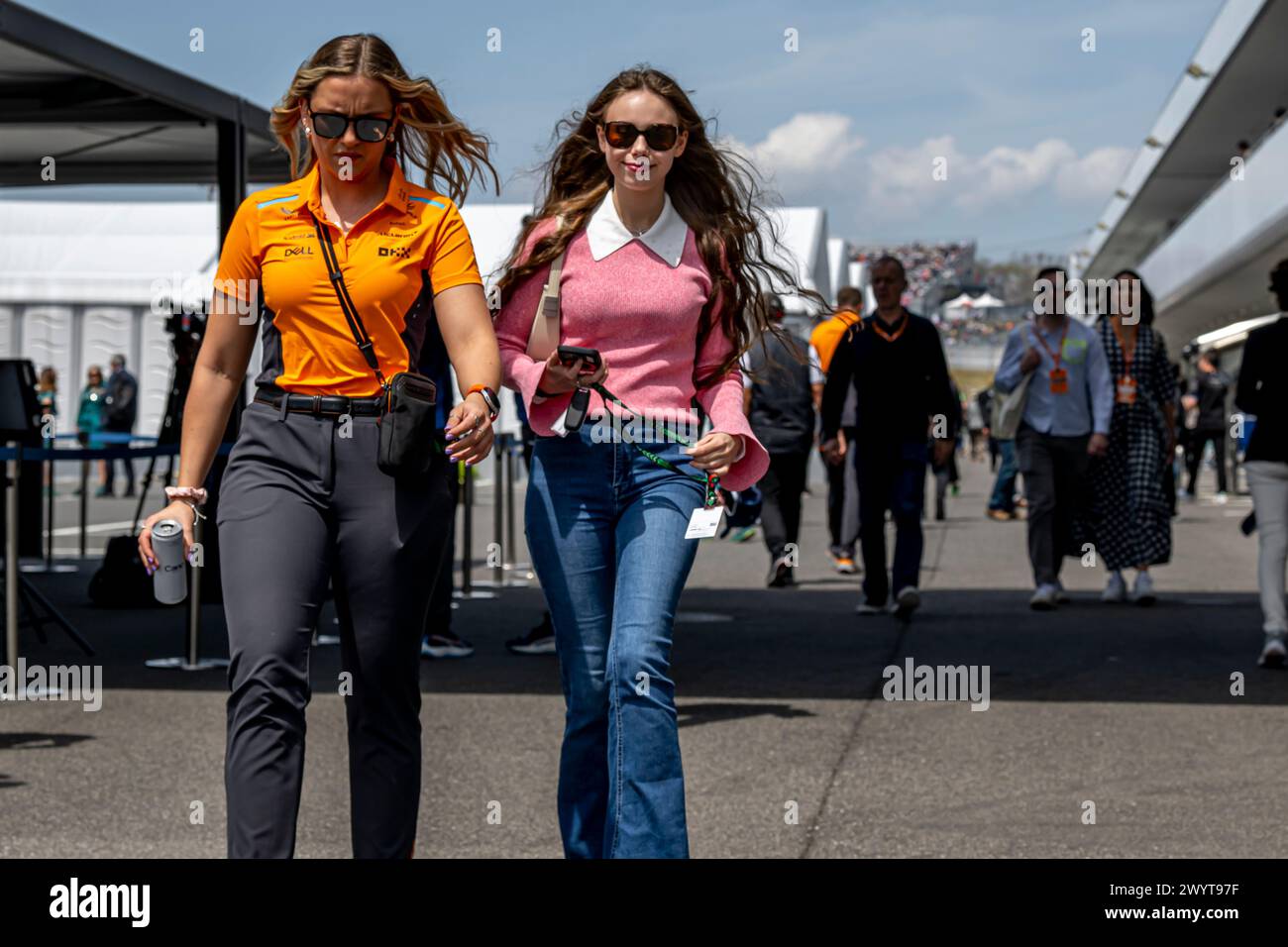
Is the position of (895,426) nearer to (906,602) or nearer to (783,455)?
(906,602)

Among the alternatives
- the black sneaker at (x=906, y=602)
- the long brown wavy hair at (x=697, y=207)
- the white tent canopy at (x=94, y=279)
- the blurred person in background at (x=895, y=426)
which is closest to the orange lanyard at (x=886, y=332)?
the blurred person in background at (x=895, y=426)

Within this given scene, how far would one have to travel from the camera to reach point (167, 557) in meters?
3.77

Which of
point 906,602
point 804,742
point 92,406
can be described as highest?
point 92,406

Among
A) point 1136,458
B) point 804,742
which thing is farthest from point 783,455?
point 804,742

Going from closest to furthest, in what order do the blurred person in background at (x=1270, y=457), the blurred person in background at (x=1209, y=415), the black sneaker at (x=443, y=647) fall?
the blurred person in background at (x=1270, y=457), the black sneaker at (x=443, y=647), the blurred person in background at (x=1209, y=415)

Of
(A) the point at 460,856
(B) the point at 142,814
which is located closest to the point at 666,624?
(A) the point at 460,856

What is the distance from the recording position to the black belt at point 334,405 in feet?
12.6

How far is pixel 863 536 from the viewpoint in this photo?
11227 mm

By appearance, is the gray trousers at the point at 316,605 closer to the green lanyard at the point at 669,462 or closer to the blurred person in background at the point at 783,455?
the green lanyard at the point at 669,462

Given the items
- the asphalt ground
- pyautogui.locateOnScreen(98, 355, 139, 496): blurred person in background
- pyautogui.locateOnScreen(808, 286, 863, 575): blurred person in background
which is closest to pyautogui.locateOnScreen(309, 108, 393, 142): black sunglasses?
the asphalt ground

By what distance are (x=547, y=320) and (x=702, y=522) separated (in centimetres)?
56

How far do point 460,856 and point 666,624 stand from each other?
4.91 feet

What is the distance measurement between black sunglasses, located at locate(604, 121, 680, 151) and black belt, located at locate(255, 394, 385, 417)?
0.86 metres

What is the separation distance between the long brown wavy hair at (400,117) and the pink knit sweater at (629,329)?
25cm
